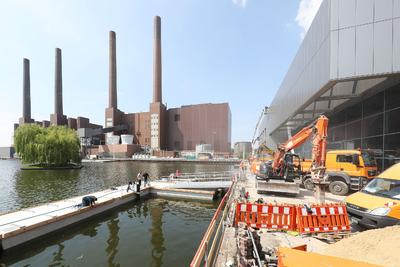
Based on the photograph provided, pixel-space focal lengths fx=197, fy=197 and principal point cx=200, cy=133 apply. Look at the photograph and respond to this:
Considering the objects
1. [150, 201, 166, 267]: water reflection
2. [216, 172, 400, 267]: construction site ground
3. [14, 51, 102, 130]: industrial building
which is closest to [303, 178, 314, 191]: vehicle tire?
[216, 172, 400, 267]: construction site ground

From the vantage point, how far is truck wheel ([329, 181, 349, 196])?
41.3ft

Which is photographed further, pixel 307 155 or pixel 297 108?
Answer: pixel 307 155

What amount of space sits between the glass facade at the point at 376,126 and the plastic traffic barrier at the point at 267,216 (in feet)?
33.2

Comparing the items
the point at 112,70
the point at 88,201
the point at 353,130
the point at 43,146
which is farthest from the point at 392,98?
the point at 112,70

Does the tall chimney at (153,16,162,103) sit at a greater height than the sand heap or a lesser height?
greater

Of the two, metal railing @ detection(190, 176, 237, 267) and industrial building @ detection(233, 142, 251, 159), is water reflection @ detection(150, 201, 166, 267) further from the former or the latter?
industrial building @ detection(233, 142, 251, 159)

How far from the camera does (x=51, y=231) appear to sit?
→ 9586 millimetres

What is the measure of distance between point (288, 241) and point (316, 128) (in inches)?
292

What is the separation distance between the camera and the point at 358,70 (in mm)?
10945

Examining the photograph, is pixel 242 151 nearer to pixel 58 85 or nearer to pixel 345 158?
pixel 345 158

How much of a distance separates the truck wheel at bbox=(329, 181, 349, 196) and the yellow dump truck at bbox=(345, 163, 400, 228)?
537cm

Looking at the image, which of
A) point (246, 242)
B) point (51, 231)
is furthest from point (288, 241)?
point (51, 231)

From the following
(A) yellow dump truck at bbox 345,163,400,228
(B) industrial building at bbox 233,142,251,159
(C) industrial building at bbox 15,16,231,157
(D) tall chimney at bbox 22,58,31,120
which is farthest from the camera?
(B) industrial building at bbox 233,142,251,159

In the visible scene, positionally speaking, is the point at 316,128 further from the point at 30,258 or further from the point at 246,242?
the point at 30,258
